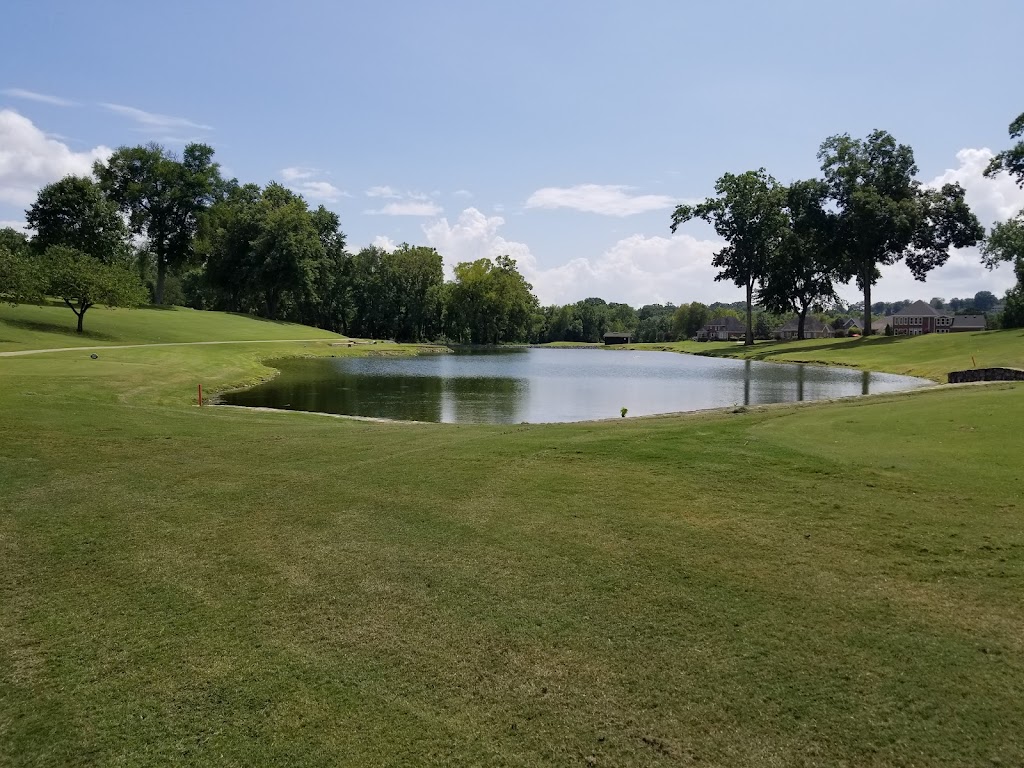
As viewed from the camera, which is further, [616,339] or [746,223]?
[616,339]

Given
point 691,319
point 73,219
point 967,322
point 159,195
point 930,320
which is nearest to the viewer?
point 73,219

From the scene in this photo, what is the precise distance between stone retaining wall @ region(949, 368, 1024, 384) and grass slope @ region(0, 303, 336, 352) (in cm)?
5065

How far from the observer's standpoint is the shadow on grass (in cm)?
5241

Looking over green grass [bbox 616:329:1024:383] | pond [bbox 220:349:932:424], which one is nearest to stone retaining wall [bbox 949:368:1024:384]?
pond [bbox 220:349:932:424]

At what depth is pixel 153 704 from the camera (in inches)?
168

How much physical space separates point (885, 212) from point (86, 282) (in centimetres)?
7186

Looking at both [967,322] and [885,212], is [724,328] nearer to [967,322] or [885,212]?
[967,322]

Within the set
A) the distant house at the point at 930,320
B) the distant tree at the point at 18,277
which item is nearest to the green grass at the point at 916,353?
the distant tree at the point at 18,277

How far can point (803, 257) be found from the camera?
79.5 m

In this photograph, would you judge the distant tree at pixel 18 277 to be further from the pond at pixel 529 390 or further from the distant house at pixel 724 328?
the distant house at pixel 724 328

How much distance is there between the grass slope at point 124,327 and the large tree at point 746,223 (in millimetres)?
51644

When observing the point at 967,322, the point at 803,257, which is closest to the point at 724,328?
the point at 967,322

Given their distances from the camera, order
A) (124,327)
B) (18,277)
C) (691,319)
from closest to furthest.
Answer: (18,277) < (124,327) < (691,319)

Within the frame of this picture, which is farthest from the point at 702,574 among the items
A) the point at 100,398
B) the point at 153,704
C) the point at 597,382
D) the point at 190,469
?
the point at 597,382
